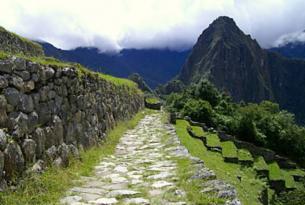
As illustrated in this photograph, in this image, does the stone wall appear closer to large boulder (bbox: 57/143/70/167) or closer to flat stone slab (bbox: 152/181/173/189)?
large boulder (bbox: 57/143/70/167)

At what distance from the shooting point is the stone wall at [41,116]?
21.0ft

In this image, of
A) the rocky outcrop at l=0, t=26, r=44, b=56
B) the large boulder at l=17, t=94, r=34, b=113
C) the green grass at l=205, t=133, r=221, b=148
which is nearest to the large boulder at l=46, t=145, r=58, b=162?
the large boulder at l=17, t=94, r=34, b=113

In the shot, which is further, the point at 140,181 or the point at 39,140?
the point at 140,181

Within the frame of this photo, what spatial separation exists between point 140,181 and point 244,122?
108ft

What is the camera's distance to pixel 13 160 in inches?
252

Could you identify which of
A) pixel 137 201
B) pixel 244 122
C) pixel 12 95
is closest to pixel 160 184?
pixel 137 201

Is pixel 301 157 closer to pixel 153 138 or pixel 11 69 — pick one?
pixel 153 138

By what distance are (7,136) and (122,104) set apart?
1418cm

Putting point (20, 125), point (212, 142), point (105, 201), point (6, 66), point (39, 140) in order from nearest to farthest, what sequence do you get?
1. point (6, 66)
2. point (105, 201)
3. point (20, 125)
4. point (39, 140)
5. point (212, 142)

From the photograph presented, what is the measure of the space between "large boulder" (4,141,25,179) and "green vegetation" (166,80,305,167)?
1137 inches

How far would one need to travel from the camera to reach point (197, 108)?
120 feet

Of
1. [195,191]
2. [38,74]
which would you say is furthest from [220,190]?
[38,74]

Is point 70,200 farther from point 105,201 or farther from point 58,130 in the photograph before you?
point 58,130

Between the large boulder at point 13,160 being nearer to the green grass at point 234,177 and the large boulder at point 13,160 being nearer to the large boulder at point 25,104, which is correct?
the large boulder at point 25,104
